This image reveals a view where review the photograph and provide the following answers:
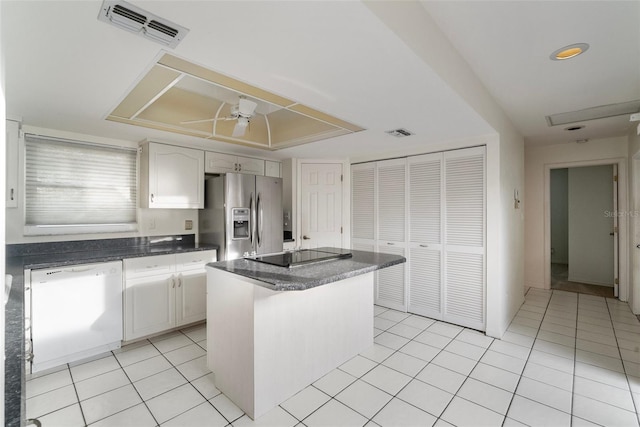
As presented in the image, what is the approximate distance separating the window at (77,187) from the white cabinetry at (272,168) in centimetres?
160

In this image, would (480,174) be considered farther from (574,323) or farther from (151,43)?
(151,43)

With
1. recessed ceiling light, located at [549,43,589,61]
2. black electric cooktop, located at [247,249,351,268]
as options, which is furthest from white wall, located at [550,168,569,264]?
black electric cooktop, located at [247,249,351,268]

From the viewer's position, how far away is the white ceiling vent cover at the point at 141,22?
123 cm

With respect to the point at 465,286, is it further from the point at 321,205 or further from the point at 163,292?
the point at 163,292

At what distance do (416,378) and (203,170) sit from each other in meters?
3.08

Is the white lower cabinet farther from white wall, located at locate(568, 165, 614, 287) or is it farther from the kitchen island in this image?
white wall, located at locate(568, 165, 614, 287)

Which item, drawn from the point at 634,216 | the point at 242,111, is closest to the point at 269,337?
the point at 242,111

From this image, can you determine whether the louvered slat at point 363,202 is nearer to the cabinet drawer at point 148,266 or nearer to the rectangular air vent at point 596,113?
the rectangular air vent at point 596,113

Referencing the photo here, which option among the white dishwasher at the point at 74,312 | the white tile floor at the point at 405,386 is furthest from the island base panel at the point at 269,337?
the white dishwasher at the point at 74,312

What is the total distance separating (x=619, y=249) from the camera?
14.3 ft

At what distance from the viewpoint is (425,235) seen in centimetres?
371

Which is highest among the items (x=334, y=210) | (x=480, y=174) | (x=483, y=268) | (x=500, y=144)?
(x=500, y=144)

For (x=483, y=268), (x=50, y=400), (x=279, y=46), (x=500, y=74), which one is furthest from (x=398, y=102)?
(x=50, y=400)

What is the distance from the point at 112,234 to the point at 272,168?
6.93ft
